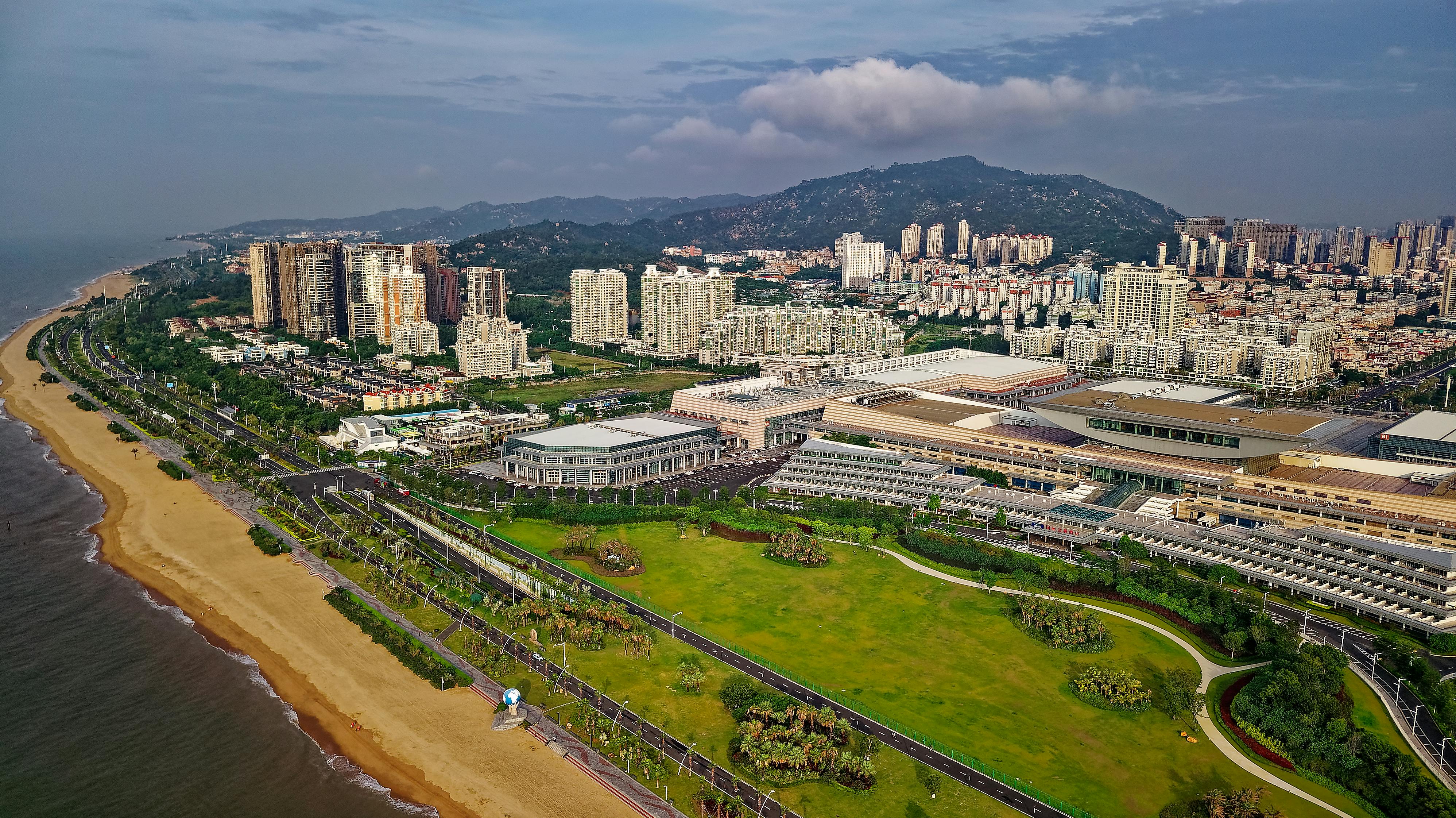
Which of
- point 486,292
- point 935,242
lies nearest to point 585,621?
point 486,292

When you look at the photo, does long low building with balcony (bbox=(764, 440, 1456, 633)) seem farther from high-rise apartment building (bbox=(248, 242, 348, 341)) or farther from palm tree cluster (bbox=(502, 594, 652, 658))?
high-rise apartment building (bbox=(248, 242, 348, 341))

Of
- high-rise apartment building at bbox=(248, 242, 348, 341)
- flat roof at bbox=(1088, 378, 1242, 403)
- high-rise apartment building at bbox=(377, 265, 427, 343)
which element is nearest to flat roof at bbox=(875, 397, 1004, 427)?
flat roof at bbox=(1088, 378, 1242, 403)

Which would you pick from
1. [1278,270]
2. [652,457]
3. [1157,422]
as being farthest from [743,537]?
[1278,270]

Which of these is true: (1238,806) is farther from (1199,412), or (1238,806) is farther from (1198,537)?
(1199,412)

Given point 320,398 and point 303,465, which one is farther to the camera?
point 320,398

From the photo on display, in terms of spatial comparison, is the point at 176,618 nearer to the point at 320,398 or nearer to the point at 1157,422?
the point at 320,398

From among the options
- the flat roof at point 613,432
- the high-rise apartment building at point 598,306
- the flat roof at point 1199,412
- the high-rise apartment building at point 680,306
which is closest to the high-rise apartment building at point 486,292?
the high-rise apartment building at point 598,306

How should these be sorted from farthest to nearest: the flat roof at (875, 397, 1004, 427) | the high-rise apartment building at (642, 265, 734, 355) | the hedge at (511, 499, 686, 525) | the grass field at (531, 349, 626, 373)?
the high-rise apartment building at (642, 265, 734, 355) → the grass field at (531, 349, 626, 373) → the flat roof at (875, 397, 1004, 427) → the hedge at (511, 499, 686, 525)
